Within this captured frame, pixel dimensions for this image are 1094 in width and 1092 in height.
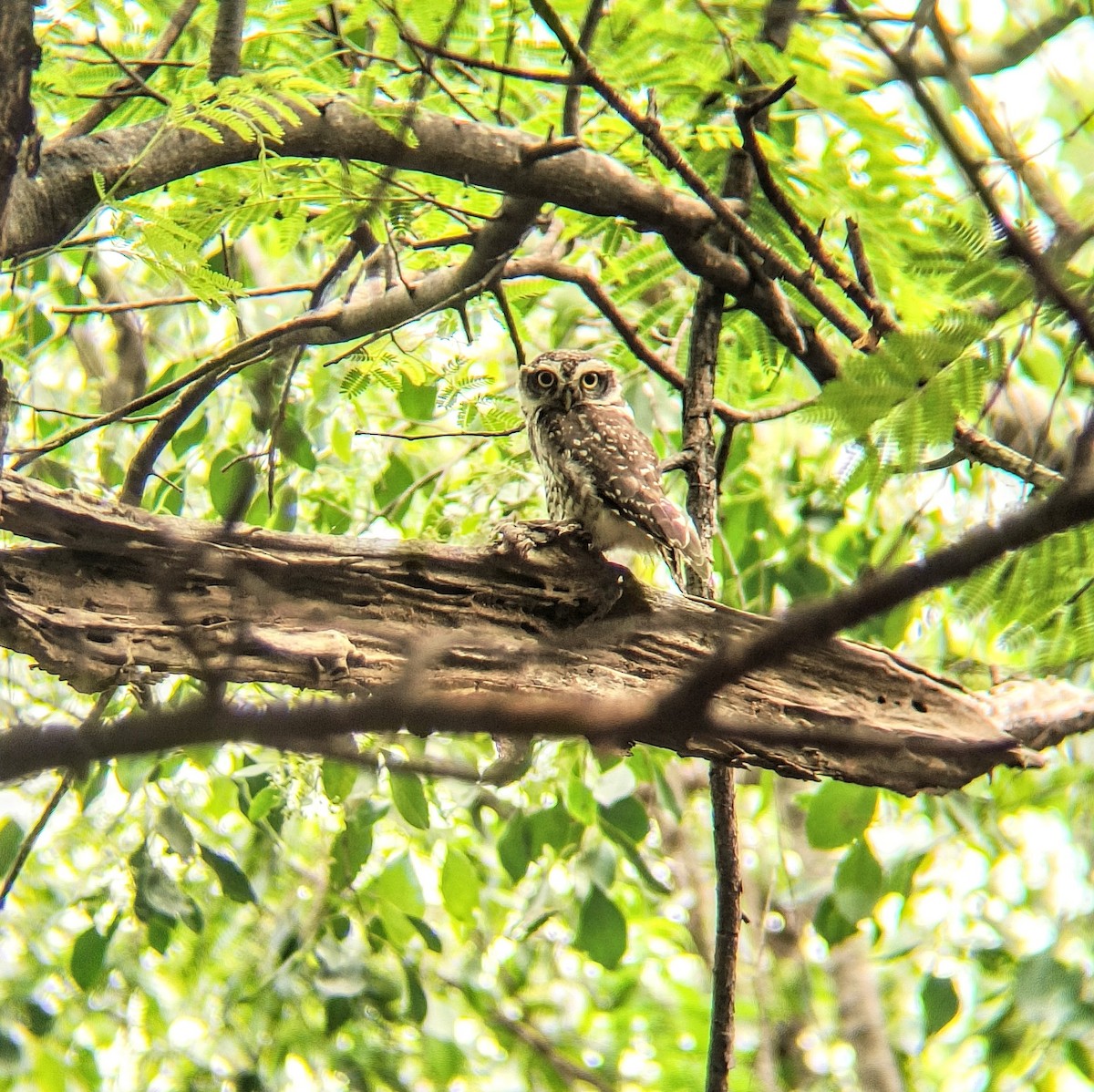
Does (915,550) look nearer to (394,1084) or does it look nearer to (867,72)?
(867,72)

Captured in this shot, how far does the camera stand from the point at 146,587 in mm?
2172

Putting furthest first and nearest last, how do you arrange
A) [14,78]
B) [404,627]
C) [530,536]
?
[530,536] → [404,627] → [14,78]

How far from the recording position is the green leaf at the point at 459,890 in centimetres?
344

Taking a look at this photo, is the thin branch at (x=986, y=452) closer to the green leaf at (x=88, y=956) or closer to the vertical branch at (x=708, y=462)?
the vertical branch at (x=708, y=462)

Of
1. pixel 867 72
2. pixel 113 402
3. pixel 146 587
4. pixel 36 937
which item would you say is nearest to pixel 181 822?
pixel 146 587

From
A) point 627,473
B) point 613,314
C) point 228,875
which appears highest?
point 613,314

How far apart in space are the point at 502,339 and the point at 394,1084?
298cm

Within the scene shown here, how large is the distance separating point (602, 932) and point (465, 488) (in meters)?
1.41

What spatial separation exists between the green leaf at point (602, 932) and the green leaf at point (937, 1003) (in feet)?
2.77

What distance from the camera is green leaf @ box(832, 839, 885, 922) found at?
10.5 feet

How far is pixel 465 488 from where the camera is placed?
382 cm

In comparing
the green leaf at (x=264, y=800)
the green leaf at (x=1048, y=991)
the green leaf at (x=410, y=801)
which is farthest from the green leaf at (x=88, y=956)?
the green leaf at (x=1048, y=991)

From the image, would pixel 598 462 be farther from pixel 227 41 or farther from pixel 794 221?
pixel 227 41

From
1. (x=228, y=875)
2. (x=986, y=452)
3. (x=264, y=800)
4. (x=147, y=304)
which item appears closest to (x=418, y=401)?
(x=147, y=304)
